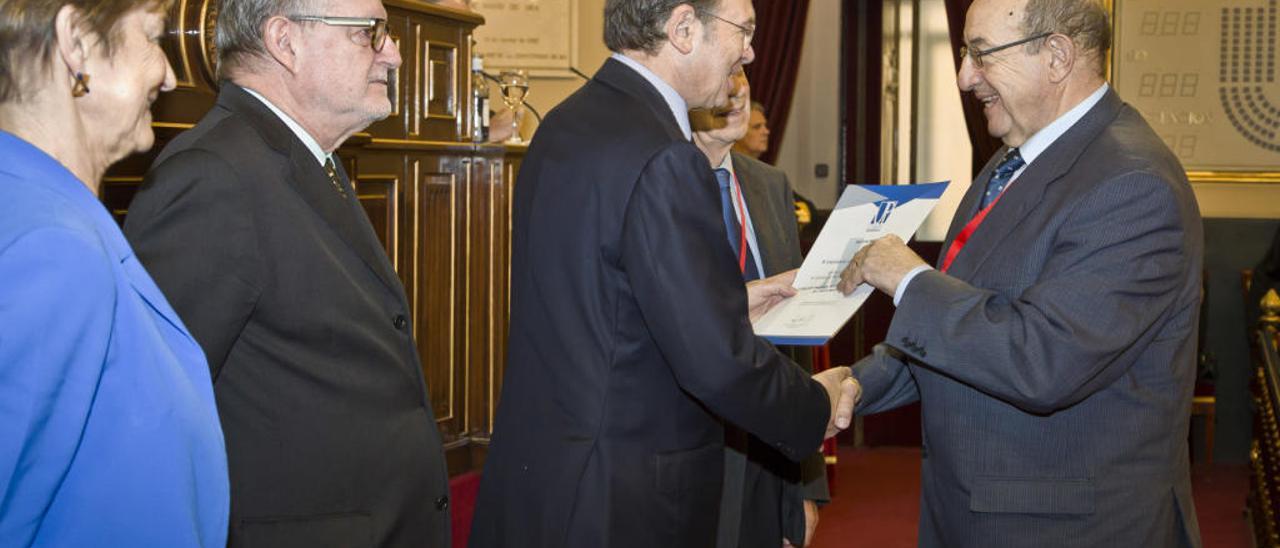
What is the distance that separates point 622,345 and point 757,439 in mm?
912

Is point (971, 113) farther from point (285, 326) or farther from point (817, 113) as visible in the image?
point (285, 326)

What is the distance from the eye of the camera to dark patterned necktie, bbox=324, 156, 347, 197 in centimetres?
213

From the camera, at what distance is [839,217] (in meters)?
2.62

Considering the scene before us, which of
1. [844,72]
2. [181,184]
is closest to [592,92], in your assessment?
[181,184]

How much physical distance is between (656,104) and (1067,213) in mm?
704

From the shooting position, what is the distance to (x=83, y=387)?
125 centimetres

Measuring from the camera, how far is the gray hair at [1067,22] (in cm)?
235

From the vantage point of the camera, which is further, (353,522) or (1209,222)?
(1209,222)

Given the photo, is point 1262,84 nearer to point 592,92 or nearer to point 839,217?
point 839,217

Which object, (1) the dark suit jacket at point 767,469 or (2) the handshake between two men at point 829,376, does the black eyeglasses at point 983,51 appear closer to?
(2) the handshake between two men at point 829,376

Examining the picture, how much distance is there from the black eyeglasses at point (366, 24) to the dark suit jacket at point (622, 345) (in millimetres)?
329

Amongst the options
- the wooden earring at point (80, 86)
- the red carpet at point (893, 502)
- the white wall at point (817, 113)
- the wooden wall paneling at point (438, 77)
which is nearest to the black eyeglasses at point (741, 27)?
the wooden earring at point (80, 86)

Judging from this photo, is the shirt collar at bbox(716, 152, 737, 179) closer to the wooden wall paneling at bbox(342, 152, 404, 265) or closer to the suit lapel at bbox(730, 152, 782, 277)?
the suit lapel at bbox(730, 152, 782, 277)

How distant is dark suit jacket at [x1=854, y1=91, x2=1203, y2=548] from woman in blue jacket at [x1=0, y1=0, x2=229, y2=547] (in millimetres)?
1260
